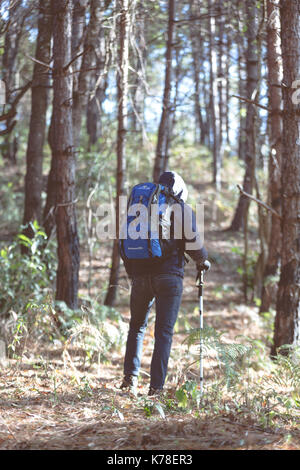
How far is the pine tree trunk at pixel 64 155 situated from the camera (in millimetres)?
6504

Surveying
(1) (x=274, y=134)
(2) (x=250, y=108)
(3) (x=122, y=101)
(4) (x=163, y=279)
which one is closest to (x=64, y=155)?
(3) (x=122, y=101)

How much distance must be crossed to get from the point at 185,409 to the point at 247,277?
7461mm

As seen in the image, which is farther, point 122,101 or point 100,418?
point 122,101

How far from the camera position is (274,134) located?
843cm

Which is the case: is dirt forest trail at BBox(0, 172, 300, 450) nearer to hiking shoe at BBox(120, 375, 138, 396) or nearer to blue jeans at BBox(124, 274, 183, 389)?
hiking shoe at BBox(120, 375, 138, 396)

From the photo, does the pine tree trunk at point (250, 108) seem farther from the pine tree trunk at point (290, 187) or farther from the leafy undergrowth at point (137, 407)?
the leafy undergrowth at point (137, 407)

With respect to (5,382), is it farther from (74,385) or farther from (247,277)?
(247,277)

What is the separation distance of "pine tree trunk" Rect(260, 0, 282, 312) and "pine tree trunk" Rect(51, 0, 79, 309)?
2.75 meters

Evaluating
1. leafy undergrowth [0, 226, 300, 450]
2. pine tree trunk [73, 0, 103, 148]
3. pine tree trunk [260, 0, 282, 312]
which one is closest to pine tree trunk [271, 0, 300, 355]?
pine tree trunk [260, 0, 282, 312]

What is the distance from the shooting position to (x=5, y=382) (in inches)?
187

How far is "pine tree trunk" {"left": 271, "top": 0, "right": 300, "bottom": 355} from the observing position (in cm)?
576

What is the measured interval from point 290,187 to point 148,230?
2350 millimetres

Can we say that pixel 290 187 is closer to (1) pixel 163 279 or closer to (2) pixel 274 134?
(1) pixel 163 279
